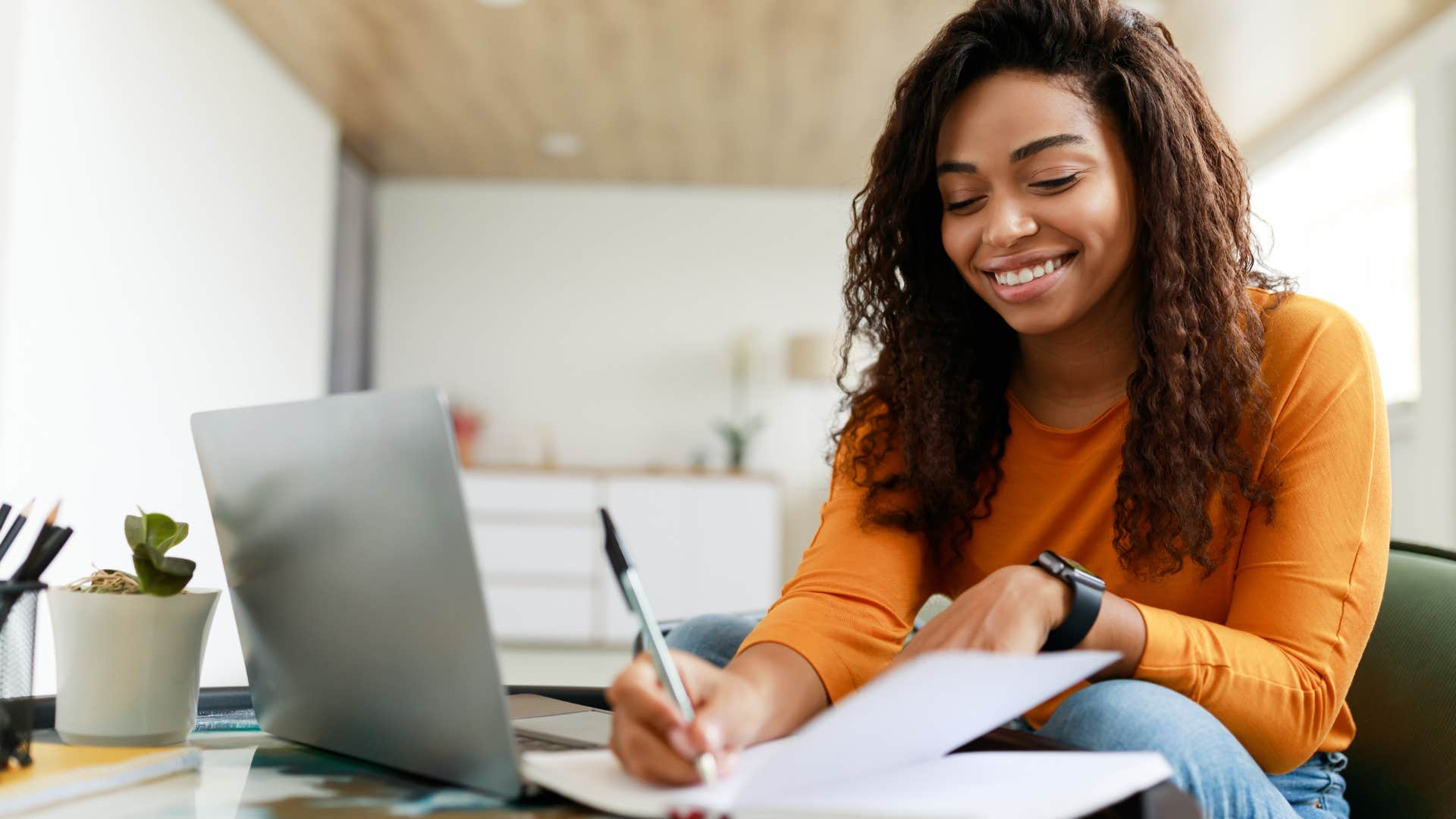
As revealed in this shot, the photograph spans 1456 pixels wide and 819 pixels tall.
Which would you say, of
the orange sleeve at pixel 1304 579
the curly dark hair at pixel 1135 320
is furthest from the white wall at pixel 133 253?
the orange sleeve at pixel 1304 579

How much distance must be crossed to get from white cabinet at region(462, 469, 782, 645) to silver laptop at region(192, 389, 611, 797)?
456 centimetres

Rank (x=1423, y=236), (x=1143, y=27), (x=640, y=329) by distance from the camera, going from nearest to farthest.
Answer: (x=1143, y=27) → (x=1423, y=236) → (x=640, y=329)

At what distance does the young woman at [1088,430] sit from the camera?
81 centimetres

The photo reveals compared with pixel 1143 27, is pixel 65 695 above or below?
below

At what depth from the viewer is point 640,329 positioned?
6.13 meters

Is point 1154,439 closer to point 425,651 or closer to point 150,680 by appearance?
point 425,651

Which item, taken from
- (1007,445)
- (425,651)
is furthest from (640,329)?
(425,651)

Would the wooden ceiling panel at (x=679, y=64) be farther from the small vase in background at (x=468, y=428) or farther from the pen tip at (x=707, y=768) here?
the pen tip at (x=707, y=768)

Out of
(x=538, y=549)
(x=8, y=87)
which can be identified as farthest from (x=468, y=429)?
(x=8, y=87)

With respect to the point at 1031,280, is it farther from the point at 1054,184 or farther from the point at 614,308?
the point at 614,308

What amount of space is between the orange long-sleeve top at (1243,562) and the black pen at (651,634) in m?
0.26

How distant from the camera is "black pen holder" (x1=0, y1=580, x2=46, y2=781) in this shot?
689 millimetres

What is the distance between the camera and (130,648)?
75 centimetres

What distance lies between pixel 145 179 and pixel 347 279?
6.92 feet
